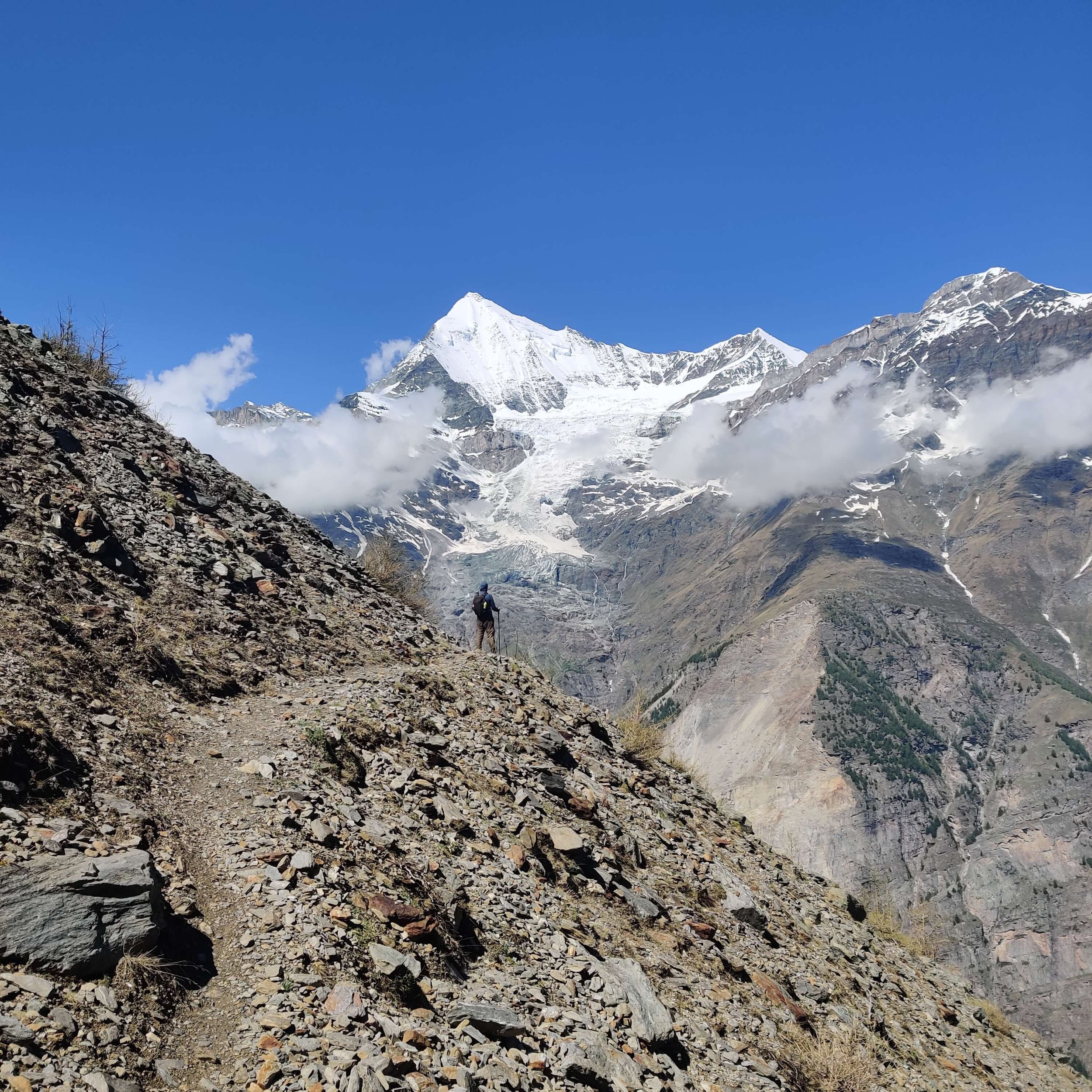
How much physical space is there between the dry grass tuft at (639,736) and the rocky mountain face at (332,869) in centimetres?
38

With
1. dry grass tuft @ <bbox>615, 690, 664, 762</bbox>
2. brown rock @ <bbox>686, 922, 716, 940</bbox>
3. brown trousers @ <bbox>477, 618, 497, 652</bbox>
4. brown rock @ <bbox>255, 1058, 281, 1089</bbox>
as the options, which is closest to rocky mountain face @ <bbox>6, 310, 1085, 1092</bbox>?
brown rock @ <bbox>255, 1058, 281, 1089</bbox>

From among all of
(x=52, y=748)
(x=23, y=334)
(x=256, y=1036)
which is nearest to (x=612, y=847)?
(x=256, y=1036)

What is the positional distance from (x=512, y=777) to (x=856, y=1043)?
7677 mm

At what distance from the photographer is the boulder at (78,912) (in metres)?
7.03

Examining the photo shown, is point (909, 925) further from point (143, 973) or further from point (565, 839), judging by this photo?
point (143, 973)

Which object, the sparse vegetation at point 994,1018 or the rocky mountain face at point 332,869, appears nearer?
the rocky mountain face at point 332,869

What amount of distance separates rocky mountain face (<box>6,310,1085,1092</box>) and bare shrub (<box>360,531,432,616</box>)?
23.6 feet

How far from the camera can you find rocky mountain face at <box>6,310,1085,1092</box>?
24.2 ft

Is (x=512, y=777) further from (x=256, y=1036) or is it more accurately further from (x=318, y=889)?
(x=256, y=1036)

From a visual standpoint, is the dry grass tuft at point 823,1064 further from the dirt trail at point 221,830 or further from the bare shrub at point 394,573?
the bare shrub at point 394,573

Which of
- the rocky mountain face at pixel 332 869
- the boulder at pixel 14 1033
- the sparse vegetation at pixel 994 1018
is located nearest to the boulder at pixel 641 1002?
the rocky mountain face at pixel 332 869

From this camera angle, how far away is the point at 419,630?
23.8 meters

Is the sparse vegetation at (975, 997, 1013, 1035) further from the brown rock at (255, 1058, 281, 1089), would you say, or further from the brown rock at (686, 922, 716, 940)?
the brown rock at (255, 1058, 281, 1089)

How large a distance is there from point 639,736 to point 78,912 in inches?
653
